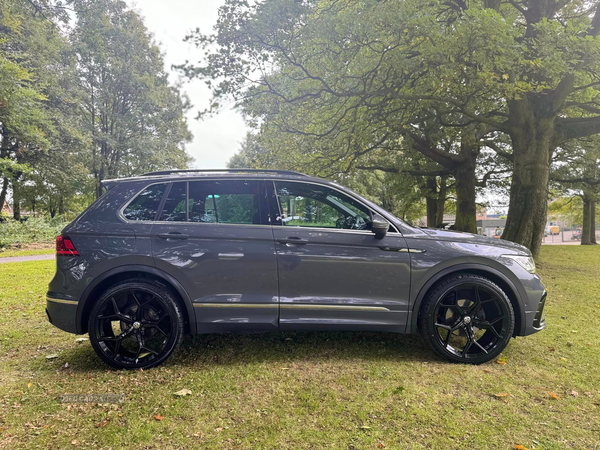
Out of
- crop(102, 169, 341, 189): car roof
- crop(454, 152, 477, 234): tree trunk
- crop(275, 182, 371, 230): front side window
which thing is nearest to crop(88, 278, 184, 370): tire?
crop(102, 169, 341, 189): car roof

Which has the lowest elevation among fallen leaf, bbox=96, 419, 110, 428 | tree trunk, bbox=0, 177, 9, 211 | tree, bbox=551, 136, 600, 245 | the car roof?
fallen leaf, bbox=96, 419, 110, 428

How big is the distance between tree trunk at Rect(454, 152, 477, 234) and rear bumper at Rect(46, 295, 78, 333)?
504 inches

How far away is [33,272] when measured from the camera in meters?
8.50

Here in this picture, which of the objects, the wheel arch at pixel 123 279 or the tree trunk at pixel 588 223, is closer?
the wheel arch at pixel 123 279

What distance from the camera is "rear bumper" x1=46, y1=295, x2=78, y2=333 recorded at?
10.5ft

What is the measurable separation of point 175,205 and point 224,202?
478mm

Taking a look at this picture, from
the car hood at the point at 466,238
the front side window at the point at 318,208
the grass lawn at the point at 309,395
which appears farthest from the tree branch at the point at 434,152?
the front side window at the point at 318,208

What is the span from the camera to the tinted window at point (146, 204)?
133 inches

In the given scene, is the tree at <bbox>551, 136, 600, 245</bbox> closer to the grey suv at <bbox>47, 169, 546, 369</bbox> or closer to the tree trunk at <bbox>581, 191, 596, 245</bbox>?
the tree trunk at <bbox>581, 191, 596, 245</bbox>

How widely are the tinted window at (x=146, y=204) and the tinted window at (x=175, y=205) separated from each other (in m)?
0.09

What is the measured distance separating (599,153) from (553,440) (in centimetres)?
1626

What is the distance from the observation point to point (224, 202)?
3.46m

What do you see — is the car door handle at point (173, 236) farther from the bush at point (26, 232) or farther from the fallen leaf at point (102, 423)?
the bush at point (26, 232)

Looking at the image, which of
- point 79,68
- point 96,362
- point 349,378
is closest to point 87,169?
point 79,68
